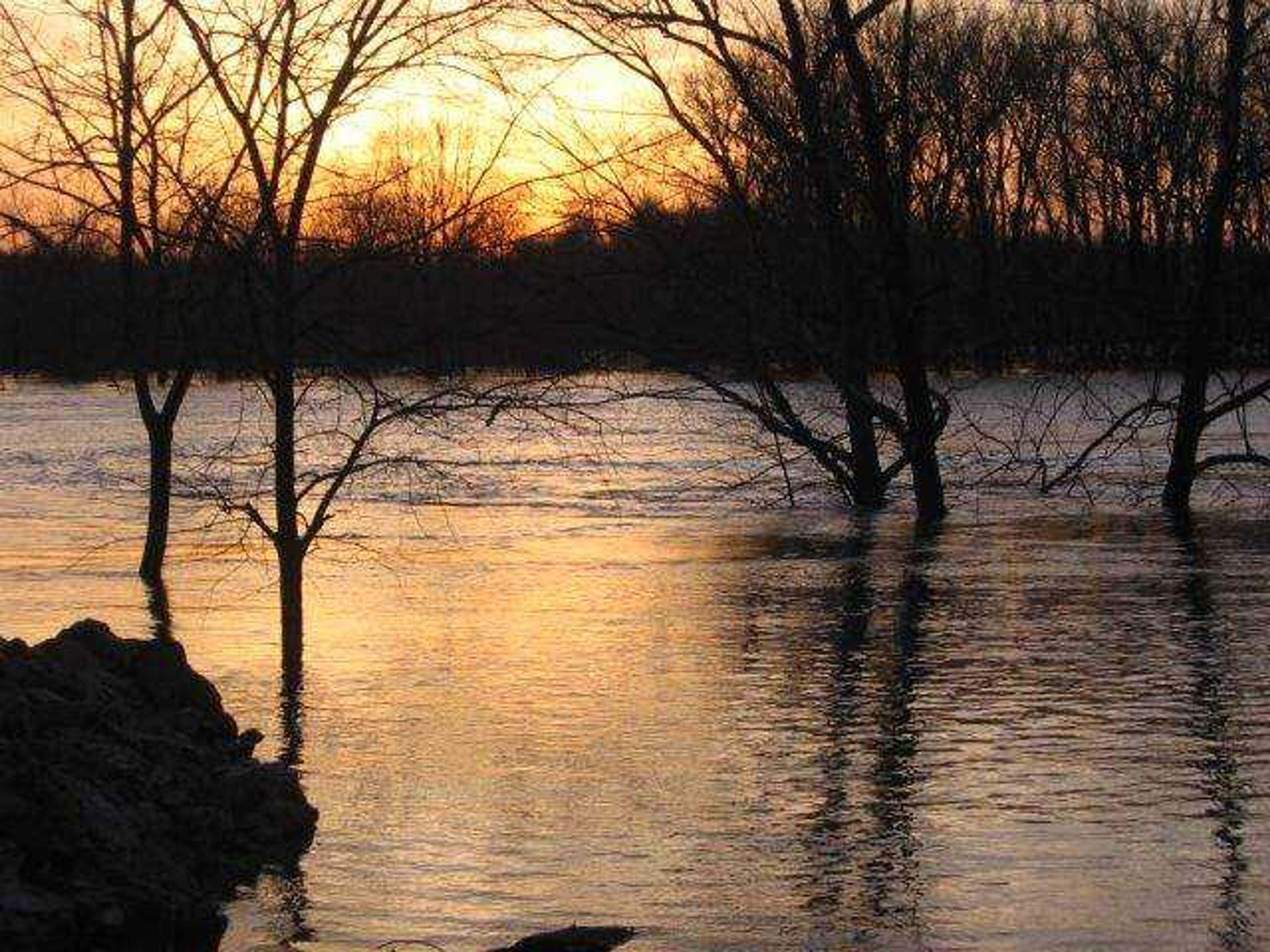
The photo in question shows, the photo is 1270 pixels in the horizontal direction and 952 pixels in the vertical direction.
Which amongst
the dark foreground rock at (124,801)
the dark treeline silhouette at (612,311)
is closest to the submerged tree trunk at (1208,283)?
the dark treeline silhouette at (612,311)

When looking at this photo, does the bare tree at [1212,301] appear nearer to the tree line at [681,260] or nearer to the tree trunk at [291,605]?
the tree line at [681,260]

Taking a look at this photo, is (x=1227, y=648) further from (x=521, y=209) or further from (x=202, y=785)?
(x=202, y=785)

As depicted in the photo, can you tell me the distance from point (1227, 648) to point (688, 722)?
435 cm

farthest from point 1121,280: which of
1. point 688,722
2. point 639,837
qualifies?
point 639,837

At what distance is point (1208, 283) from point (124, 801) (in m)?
18.2

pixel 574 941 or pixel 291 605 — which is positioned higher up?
pixel 291 605

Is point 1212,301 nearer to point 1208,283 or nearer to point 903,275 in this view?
point 1208,283

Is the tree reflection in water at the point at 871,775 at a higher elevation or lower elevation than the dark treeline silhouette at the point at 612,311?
lower

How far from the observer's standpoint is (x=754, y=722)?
475 inches

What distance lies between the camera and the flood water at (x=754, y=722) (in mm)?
8273

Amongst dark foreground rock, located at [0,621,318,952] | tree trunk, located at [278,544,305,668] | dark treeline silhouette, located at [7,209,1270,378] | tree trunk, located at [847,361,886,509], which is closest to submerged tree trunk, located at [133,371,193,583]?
dark treeline silhouette, located at [7,209,1270,378]

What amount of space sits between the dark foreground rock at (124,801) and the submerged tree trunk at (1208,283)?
1625cm

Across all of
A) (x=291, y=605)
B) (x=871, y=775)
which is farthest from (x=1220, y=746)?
(x=291, y=605)

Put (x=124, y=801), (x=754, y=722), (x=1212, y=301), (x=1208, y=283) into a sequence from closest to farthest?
(x=124, y=801) < (x=754, y=722) < (x=1208, y=283) < (x=1212, y=301)
